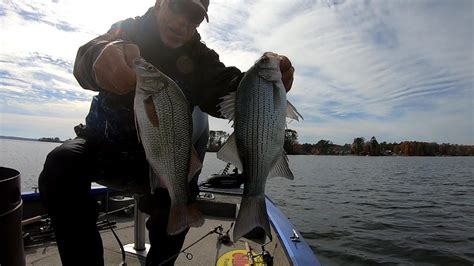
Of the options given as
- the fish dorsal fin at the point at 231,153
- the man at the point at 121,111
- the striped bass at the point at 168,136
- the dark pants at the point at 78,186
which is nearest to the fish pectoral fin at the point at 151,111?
the striped bass at the point at 168,136

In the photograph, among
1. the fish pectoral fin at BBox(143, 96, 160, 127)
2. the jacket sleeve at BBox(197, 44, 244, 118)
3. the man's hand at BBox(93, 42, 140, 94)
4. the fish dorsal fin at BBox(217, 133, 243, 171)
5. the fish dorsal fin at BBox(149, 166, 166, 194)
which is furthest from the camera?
the jacket sleeve at BBox(197, 44, 244, 118)

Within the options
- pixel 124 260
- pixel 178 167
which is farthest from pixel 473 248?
pixel 178 167

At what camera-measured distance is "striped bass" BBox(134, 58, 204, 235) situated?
1.93 m

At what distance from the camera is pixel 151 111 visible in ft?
6.38

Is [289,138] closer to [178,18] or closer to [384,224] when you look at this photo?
[178,18]

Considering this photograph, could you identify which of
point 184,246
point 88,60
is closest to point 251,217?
point 88,60

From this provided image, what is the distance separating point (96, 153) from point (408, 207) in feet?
58.4

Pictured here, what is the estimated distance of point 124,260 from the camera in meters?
4.05

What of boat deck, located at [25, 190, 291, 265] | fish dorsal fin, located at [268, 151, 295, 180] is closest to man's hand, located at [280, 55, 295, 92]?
fish dorsal fin, located at [268, 151, 295, 180]

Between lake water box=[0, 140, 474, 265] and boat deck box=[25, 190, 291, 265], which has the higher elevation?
boat deck box=[25, 190, 291, 265]

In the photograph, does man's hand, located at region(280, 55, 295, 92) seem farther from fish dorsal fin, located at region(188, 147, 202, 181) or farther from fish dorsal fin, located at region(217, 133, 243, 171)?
fish dorsal fin, located at region(188, 147, 202, 181)

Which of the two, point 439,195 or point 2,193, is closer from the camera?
point 2,193

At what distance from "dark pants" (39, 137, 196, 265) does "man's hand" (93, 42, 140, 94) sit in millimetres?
768

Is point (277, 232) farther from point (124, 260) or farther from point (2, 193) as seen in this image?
point (2, 193)
